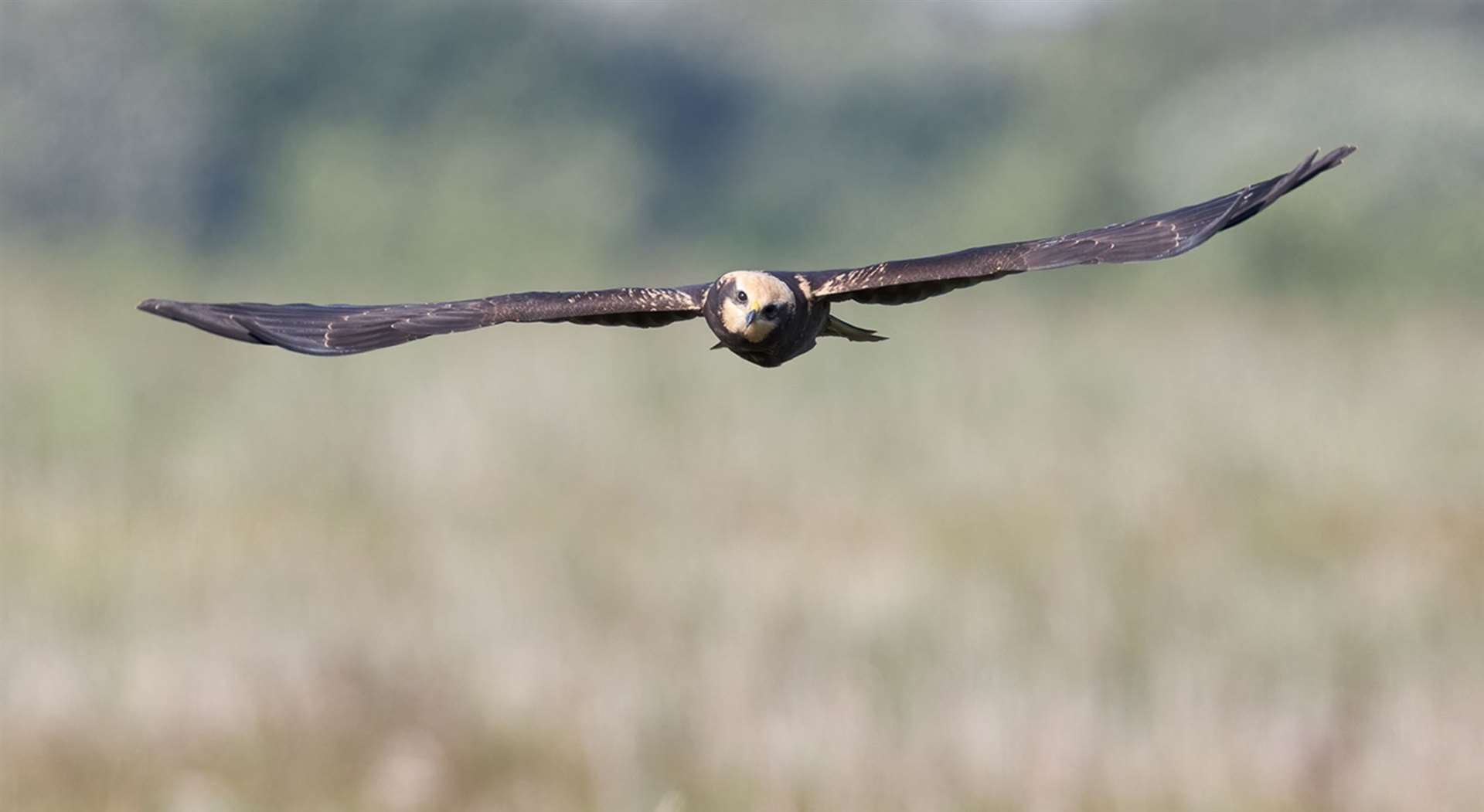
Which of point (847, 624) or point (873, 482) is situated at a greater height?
point (873, 482)

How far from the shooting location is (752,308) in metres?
3.80

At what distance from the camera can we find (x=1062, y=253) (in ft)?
12.6

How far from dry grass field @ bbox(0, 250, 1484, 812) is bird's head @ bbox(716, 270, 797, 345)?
450 centimetres

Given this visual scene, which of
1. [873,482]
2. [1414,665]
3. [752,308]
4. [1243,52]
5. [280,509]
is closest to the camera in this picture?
[752,308]

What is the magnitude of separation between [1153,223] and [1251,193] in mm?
185

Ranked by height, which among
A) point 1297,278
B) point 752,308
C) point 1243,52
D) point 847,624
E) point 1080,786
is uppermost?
point 1243,52

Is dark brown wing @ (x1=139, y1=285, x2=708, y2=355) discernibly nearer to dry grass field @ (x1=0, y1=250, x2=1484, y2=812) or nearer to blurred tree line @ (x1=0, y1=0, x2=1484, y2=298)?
dry grass field @ (x1=0, y1=250, x2=1484, y2=812)

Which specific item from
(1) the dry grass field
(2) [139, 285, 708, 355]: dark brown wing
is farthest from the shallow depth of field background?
(2) [139, 285, 708, 355]: dark brown wing

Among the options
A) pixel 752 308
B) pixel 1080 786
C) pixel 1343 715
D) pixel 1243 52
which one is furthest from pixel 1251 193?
pixel 1243 52

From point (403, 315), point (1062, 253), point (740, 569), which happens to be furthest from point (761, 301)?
point (740, 569)

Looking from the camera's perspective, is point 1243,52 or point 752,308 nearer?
point 752,308

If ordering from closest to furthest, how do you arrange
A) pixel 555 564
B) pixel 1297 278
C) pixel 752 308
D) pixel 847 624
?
pixel 752 308 → pixel 847 624 → pixel 555 564 → pixel 1297 278

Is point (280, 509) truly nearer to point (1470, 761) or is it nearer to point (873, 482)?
point (873, 482)

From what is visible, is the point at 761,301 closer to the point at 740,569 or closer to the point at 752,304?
the point at 752,304
